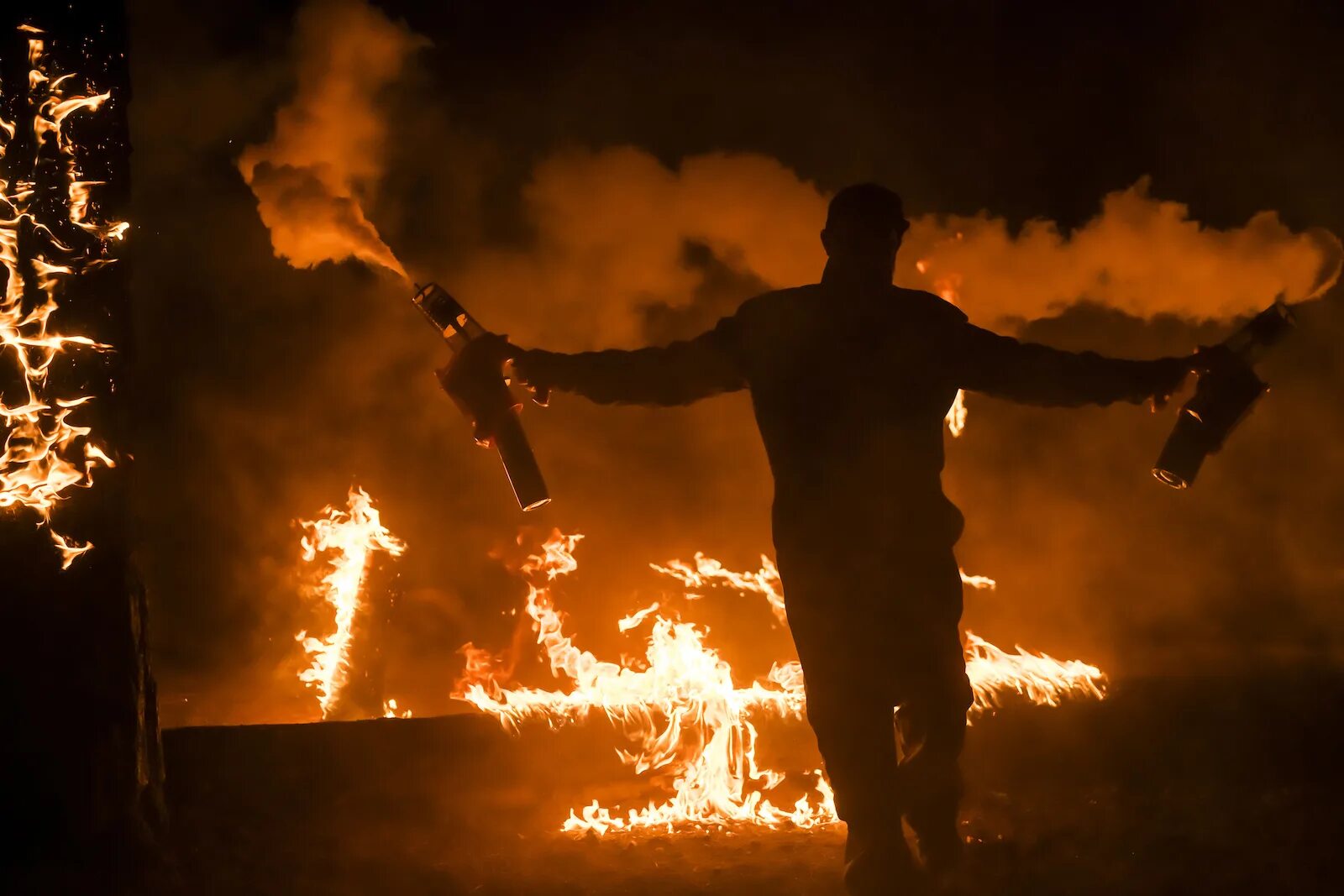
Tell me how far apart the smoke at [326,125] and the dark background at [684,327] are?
0.88ft

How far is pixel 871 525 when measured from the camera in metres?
3.22

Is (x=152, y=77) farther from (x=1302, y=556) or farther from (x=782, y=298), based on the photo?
(x=1302, y=556)

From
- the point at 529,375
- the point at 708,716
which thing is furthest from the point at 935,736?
the point at 708,716

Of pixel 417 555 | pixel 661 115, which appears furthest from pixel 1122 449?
pixel 417 555

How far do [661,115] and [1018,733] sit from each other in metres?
5.23

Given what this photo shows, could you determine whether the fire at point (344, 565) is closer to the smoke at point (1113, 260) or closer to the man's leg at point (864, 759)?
the smoke at point (1113, 260)

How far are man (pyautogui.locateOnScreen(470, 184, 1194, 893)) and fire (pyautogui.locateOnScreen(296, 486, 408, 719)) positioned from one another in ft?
20.0

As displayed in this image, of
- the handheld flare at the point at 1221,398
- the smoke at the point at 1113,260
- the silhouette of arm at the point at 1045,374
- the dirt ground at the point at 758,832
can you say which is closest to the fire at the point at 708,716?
the dirt ground at the point at 758,832

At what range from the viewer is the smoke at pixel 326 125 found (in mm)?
6711

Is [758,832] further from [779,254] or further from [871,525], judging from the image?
[779,254]

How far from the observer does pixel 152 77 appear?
25.5 ft

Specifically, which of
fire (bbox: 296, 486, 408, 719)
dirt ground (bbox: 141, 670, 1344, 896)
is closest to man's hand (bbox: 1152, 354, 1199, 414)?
dirt ground (bbox: 141, 670, 1344, 896)

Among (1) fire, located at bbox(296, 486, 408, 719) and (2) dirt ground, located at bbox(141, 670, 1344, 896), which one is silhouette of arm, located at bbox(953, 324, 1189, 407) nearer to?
(2) dirt ground, located at bbox(141, 670, 1344, 896)

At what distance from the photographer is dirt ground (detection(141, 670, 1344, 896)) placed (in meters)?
4.24
